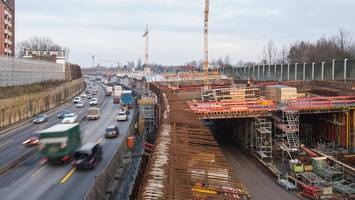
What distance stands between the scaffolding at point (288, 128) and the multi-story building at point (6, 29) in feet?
212

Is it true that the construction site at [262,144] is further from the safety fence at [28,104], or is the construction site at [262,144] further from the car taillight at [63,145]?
the safety fence at [28,104]

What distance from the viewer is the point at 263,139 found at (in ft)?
104

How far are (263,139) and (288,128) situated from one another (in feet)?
7.47

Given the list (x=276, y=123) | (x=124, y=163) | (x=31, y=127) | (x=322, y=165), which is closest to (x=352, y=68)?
(x=276, y=123)

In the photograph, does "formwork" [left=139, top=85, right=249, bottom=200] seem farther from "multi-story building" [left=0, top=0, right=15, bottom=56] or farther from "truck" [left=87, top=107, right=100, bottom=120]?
"multi-story building" [left=0, top=0, right=15, bottom=56]

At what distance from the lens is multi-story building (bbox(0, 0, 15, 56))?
A: 78844mm

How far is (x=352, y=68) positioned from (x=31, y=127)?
128 feet

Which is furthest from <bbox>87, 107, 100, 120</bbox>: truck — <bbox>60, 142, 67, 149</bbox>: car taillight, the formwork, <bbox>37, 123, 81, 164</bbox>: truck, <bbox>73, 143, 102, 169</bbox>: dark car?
the formwork

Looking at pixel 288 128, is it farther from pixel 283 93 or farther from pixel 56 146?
pixel 56 146

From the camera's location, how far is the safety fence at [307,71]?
4528cm

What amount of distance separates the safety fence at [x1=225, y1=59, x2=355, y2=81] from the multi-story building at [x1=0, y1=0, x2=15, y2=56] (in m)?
53.3

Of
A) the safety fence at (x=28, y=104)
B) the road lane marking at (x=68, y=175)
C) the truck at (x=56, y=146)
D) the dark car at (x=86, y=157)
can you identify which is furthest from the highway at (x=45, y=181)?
the safety fence at (x=28, y=104)

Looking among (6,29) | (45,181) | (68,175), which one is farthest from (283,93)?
(6,29)

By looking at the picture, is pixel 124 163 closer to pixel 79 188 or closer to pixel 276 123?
pixel 79 188
